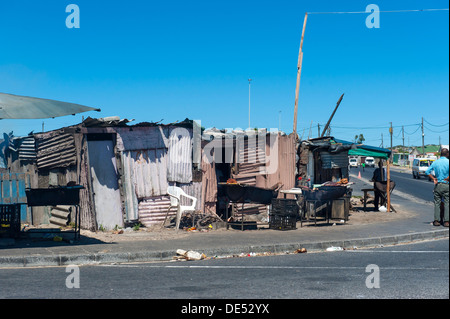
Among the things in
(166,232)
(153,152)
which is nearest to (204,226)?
(166,232)

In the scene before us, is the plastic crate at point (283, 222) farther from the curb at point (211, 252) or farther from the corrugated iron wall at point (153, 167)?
the corrugated iron wall at point (153, 167)

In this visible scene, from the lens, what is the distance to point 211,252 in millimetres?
10203

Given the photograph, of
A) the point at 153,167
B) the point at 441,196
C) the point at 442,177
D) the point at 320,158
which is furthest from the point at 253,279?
the point at 320,158

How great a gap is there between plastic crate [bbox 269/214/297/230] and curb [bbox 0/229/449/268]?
249 cm

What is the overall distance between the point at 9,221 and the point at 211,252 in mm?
4395

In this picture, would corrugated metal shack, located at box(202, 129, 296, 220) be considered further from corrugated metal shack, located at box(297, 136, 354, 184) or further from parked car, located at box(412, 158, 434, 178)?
parked car, located at box(412, 158, 434, 178)

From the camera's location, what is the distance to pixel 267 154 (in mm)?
16578

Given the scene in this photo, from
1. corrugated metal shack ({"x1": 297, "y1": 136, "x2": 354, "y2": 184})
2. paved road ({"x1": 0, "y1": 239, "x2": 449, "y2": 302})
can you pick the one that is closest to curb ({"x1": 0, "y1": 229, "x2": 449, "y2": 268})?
paved road ({"x1": 0, "y1": 239, "x2": 449, "y2": 302})

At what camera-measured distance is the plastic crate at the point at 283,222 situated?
13781mm

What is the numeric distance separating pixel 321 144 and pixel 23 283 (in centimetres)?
1257

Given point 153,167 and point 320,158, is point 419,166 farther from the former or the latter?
point 153,167

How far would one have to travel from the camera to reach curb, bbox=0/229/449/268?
29.8ft
